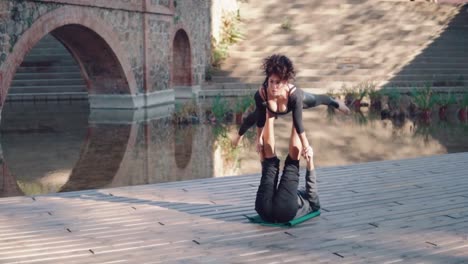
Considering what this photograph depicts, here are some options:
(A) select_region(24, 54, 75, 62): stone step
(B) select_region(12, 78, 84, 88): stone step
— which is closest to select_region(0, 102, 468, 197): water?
(B) select_region(12, 78, 84, 88): stone step

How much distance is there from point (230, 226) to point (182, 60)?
1683 cm

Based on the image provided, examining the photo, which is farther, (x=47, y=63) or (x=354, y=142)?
(x=47, y=63)

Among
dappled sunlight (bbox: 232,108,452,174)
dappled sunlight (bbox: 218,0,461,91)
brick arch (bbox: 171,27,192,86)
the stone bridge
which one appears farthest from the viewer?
dappled sunlight (bbox: 218,0,461,91)

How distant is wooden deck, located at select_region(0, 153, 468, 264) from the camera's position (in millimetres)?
4586

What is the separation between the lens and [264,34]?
82.8 feet

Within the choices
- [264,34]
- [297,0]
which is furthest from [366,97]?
[297,0]

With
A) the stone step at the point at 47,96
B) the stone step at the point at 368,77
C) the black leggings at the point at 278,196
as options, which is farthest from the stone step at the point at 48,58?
the black leggings at the point at 278,196

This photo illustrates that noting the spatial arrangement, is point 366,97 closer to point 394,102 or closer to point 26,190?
point 394,102

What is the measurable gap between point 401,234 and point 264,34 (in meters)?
20.6

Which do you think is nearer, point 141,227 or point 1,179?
point 141,227

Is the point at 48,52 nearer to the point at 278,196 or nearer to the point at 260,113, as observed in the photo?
the point at 260,113

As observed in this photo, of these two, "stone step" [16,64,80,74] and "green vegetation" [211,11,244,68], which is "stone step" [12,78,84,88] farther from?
"green vegetation" [211,11,244,68]

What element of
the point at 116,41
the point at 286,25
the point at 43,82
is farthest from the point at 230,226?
the point at 286,25

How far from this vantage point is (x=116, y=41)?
52.6 ft
